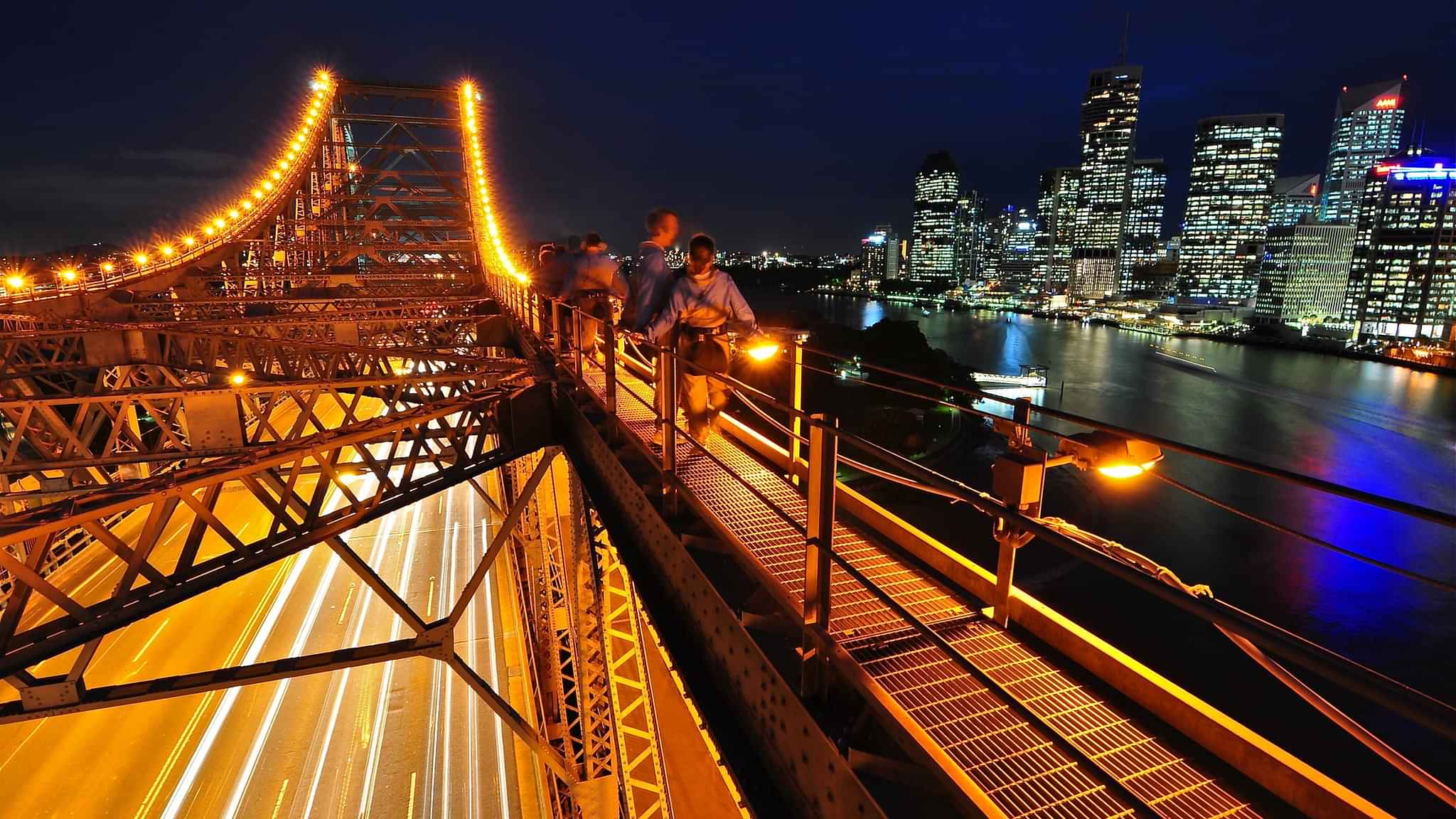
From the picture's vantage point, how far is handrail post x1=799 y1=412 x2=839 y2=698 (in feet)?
Result: 7.91

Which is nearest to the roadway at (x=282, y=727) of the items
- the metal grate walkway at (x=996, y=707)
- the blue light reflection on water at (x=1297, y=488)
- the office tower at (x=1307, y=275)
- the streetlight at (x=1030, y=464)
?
the metal grate walkway at (x=996, y=707)

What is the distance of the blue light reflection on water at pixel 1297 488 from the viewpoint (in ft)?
111

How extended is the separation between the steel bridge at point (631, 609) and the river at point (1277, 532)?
13.4m

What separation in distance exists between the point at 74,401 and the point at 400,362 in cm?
1851

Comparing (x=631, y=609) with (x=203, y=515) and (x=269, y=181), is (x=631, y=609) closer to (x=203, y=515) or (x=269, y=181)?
(x=203, y=515)

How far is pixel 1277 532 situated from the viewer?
148 ft

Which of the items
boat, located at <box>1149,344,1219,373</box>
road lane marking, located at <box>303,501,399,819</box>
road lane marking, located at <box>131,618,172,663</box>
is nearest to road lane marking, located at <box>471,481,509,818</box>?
road lane marking, located at <box>303,501,399,819</box>

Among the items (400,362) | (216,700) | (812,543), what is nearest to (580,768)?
(812,543)

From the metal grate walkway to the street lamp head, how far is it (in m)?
0.84

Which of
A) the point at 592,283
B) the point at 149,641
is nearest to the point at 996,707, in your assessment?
the point at 592,283

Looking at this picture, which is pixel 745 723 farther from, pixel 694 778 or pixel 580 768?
pixel 694 778

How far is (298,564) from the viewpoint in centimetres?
2386

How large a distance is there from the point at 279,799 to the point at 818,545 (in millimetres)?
16308

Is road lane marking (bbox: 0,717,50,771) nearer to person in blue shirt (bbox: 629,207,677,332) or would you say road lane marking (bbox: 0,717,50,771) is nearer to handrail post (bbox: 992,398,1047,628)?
person in blue shirt (bbox: 629,207,677,332)
